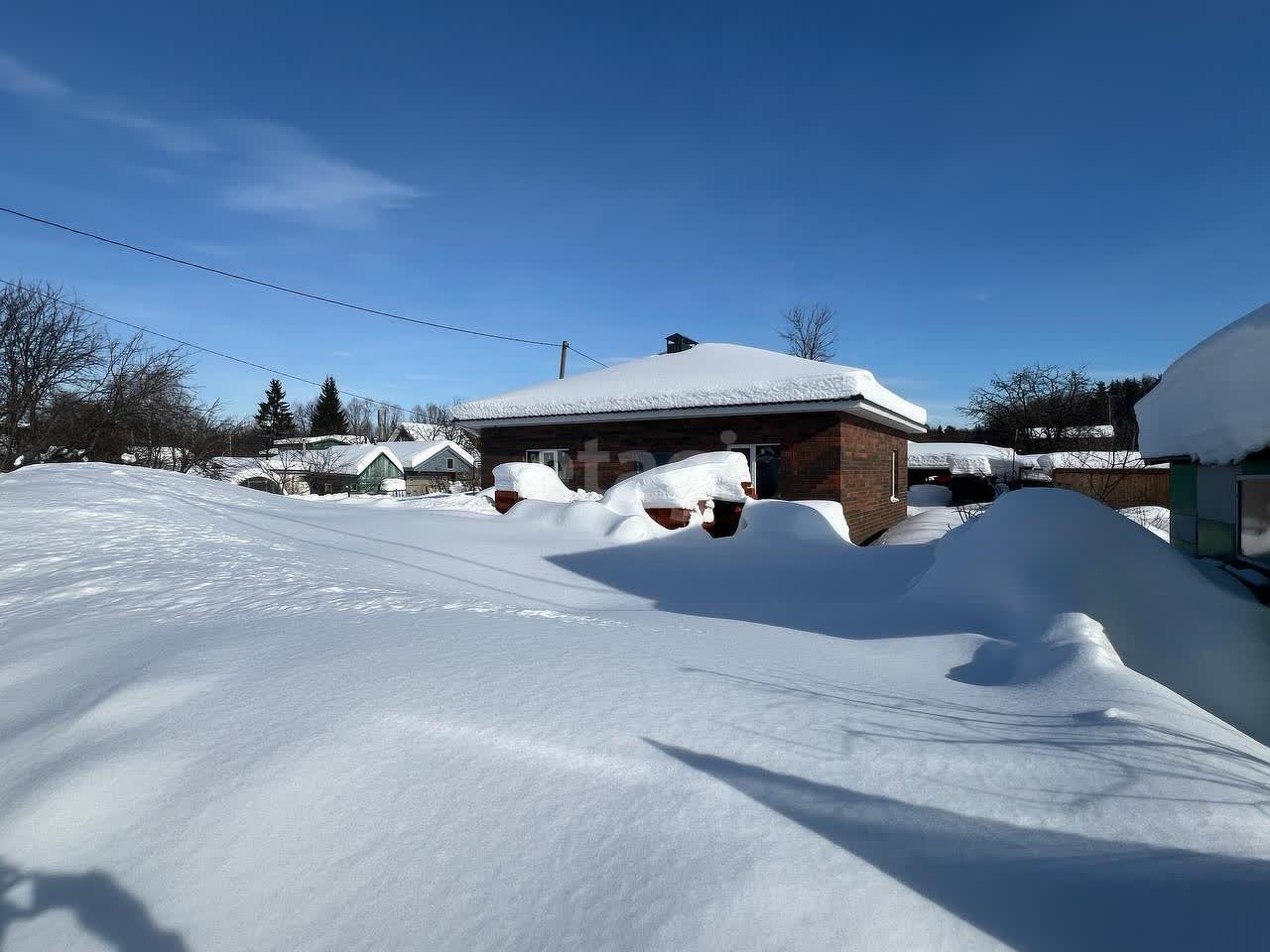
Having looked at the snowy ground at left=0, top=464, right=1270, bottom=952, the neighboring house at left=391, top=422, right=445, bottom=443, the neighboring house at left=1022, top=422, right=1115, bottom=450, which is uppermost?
the neighboring house at left=391, top=422, right=445, bottom=443

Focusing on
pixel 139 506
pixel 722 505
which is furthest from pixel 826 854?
pixel 722 505

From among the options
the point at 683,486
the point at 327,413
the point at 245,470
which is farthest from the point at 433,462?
the point at 683,486

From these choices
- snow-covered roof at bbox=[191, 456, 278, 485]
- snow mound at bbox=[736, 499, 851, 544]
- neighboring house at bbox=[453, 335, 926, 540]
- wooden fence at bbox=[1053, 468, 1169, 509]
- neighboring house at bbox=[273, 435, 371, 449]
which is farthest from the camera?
neighboring house at bbox=[273, 435, 371, 449]

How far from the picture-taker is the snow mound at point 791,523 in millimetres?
8930

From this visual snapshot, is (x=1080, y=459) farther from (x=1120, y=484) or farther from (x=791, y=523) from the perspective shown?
(x=791, y=523)

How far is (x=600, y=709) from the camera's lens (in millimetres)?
2629

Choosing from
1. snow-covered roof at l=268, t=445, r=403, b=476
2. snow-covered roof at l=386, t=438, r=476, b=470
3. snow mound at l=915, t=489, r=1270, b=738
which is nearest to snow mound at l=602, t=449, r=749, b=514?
snow mound at l=915, t=489, r=1270, b=738

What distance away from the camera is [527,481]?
1099 centimetres

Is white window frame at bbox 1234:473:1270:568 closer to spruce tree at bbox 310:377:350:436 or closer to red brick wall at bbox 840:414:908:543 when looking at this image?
red brick wall at bbox 840:414:908:543

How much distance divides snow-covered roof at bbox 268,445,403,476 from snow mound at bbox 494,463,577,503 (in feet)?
101

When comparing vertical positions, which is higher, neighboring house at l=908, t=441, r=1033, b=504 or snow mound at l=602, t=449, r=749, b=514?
neighboring house at l=908, t=441, r=1033, b=504

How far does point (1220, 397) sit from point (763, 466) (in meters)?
7.98

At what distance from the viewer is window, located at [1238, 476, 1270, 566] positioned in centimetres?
Answer: 552

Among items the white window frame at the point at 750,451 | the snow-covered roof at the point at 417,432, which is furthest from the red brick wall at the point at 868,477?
Result: the snow-covered roof at the point at 417,432
